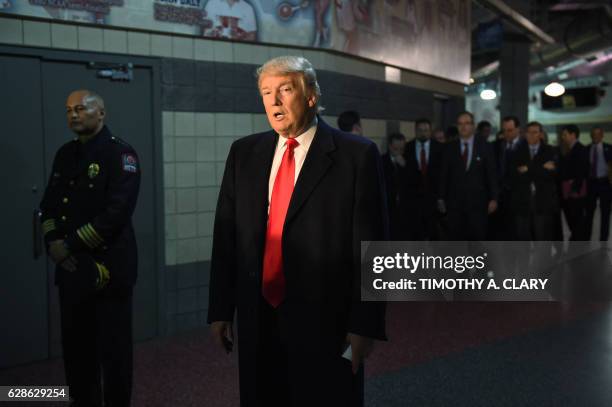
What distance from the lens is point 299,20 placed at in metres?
5.87

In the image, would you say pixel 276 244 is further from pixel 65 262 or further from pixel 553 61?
pixel 553 61

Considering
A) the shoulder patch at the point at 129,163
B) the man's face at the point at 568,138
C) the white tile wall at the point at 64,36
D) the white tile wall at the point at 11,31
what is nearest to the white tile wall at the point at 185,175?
the white tile wall at the point at 64,36

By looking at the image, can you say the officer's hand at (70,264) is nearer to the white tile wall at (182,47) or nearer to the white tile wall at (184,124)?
the white tile wall at (184,124)

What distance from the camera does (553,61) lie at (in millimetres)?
18688

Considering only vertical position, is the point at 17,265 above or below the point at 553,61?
below

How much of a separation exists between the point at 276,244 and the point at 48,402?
2.36m

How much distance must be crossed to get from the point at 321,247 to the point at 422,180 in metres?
5.01

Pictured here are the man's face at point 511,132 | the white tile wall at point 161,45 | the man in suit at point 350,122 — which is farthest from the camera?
the man's face at point 511,132

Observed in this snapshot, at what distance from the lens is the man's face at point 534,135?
727 centimetres

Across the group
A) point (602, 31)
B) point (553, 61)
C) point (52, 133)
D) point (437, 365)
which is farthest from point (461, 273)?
point (553, 61)

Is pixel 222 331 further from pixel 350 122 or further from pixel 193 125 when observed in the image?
pixel 350 122

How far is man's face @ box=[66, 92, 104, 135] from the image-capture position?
133 inches

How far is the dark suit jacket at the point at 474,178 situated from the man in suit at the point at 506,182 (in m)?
1.04

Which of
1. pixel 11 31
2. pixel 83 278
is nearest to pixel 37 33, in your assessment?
pixel 11 31
